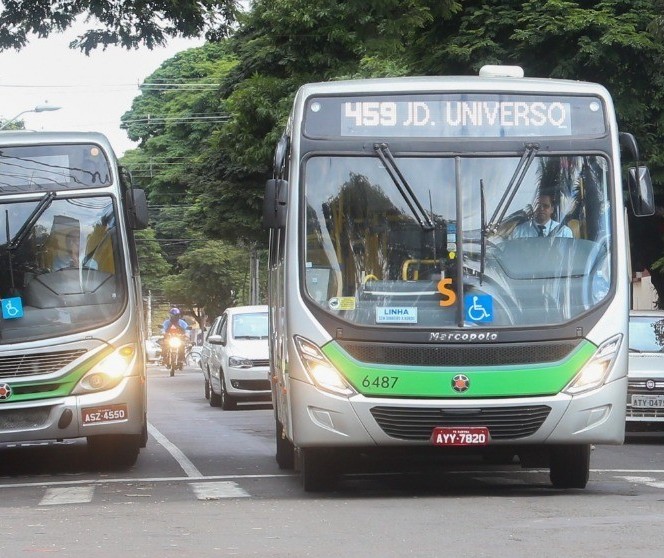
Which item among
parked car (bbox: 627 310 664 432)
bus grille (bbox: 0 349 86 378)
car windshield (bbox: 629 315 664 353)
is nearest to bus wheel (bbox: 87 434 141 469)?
bus grille (bbox: 0 349 86 378)

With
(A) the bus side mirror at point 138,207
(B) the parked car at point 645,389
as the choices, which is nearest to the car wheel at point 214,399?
(B) the parked car at point 645,389

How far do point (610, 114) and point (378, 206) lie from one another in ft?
6.33

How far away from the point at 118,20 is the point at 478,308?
7582mm

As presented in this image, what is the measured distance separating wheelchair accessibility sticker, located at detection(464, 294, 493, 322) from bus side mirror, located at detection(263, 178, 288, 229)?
58.8 inches

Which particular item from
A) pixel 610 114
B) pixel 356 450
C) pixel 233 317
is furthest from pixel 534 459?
pixel 233 317

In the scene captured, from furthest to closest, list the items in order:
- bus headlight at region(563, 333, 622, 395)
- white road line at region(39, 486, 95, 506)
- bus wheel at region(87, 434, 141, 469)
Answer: bus wheel at region(87, 434, 141, 469), white road line at region(39, 486, 95, 506), bus headlight at region(563, 333, 622, 395)

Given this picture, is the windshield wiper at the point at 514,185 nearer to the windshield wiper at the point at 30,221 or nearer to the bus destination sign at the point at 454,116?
the bus destination sign at the point at 454,116

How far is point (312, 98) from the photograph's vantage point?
12.2m

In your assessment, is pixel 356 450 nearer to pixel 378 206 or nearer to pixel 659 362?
pixel 378 206

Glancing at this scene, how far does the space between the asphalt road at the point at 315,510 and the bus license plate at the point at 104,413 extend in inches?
20.5

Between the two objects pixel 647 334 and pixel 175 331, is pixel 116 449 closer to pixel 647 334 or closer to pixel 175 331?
pixel 647 334

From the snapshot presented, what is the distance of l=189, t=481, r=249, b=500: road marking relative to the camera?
12.3 meters

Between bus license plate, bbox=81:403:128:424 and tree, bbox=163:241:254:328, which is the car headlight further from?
tree, bbox=163:241:254:328

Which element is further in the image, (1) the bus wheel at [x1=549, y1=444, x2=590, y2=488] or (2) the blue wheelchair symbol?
(2) the blue wheelchair symbol
